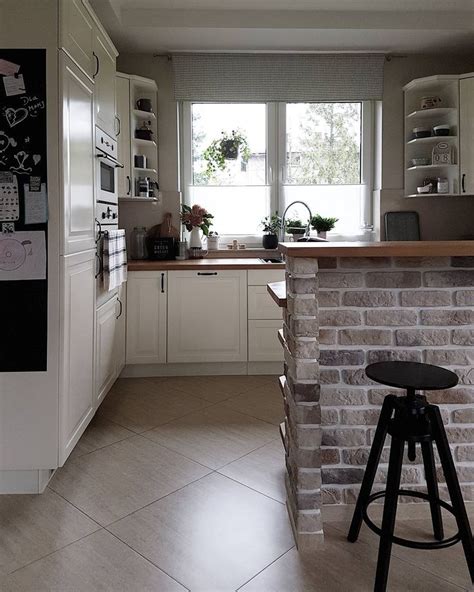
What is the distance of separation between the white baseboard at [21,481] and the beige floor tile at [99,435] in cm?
33

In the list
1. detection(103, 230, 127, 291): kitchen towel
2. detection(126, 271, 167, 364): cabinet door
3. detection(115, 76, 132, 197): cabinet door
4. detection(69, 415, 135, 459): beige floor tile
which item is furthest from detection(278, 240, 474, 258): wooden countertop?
detection(115, 76, 132, 197): cabinet door

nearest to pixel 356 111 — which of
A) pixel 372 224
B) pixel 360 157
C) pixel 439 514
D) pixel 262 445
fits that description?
pixel 360 157

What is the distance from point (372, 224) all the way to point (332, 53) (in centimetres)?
150

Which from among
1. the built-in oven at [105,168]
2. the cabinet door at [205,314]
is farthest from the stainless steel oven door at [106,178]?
the cabinet door at [205,314]

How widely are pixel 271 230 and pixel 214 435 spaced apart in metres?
2.15

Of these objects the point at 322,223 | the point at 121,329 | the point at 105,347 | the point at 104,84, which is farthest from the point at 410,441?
the point at 322,223

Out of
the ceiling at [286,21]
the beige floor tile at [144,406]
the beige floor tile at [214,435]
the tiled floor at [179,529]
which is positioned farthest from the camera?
the ceiling at [286,21]

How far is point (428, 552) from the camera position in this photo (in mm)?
1721

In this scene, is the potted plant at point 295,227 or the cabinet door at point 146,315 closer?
the cabinet door at point 146,315

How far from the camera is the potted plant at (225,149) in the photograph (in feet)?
14.3

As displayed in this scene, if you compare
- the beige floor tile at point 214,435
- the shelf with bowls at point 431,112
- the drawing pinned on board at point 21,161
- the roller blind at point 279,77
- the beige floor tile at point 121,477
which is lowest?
the beige floor tile at point 121,477

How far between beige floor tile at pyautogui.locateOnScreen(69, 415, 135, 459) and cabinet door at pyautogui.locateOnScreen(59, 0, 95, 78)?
1898mm

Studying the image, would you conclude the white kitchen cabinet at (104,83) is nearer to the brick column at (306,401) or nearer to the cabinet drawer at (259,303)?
the cabinet drawer at (259,303)

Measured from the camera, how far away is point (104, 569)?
1648 millimetres
